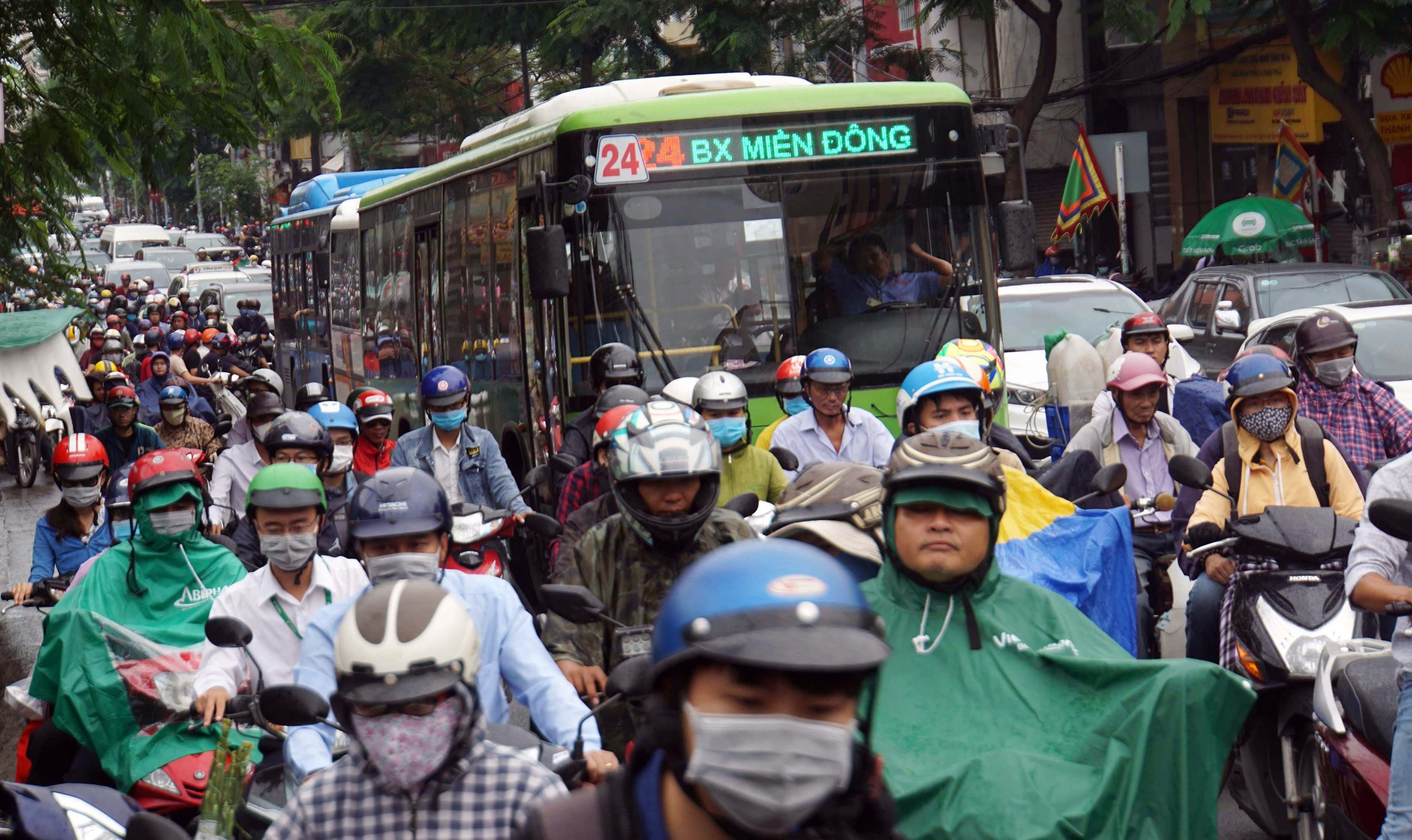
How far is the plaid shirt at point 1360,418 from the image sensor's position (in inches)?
323

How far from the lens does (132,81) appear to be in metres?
9.44

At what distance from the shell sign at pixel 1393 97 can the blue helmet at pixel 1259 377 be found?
19180 millimetres

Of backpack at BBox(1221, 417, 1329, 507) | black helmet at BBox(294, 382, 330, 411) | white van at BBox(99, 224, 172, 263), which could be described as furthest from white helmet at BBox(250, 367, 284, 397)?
white van at BBox(99, 224, 172, 263)

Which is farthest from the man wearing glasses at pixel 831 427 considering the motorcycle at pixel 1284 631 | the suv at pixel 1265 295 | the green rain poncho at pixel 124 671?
the suv at pixel 1265 295

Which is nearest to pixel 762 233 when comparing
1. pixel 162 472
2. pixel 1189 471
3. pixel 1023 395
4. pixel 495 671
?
pixel 1023 395

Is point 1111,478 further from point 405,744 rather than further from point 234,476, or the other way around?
point 234,476

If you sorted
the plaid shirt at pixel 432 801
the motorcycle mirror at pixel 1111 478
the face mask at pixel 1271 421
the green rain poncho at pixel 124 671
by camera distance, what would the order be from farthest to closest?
1. the face mask at pixel 1271 421
2. the motorcycle mirror at pixel 1111 478
3. the green rain poncho at pixel 124 671
4. the plaid shirt at pixel 432 801

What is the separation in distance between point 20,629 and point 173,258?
48.4 m

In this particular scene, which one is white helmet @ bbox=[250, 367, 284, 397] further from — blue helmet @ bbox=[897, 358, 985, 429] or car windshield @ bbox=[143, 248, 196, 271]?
car windshield @ bbox=[143, 248, 196, 271]

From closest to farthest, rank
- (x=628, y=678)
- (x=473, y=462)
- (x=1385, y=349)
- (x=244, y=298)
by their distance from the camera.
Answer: (x=628, y=678)
(x=473, y=462)
(x=1385, y=349)
(x=244, y=298)

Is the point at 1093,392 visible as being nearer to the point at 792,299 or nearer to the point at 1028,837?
the point at 792,299

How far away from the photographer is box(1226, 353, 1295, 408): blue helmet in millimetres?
6668

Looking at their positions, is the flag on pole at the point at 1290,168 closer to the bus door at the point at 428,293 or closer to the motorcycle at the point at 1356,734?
the bus door at the point at 428,293

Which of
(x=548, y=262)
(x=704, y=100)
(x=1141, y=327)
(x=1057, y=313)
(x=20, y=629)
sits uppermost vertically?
(x=704, y=100)
